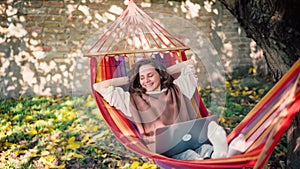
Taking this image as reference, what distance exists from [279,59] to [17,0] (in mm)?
2851

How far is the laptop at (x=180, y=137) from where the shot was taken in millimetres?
2045

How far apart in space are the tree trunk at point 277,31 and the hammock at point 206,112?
0.31 m

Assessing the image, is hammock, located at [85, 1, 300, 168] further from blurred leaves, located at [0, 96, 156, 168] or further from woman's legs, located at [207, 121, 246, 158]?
blurred leaves, located at [0, 96, 156, 168]

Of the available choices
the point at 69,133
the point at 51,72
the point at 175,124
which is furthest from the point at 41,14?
the point at 175,124

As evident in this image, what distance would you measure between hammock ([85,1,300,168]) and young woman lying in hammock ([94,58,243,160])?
0.13ft

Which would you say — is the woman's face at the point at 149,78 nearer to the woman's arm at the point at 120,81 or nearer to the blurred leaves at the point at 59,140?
the woman's arm at the point at 120,81

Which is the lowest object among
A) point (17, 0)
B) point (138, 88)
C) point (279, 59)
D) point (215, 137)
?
point (215, 137)

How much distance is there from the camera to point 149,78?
2.26 m

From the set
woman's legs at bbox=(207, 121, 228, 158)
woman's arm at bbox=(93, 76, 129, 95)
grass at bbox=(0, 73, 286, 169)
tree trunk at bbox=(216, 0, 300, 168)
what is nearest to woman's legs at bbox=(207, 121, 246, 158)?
woman's legs at bbox=(207, 121, 228, 158)

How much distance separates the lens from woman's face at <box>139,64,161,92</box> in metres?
2.26

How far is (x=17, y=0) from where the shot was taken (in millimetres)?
3955

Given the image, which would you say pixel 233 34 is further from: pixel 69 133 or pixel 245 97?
pixel 69 133

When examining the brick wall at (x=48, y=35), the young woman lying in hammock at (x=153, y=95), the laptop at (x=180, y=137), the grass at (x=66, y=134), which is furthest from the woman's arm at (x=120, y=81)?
the brick wall at (x=48, y=35)

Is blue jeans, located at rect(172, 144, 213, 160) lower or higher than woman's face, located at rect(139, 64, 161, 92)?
lower
